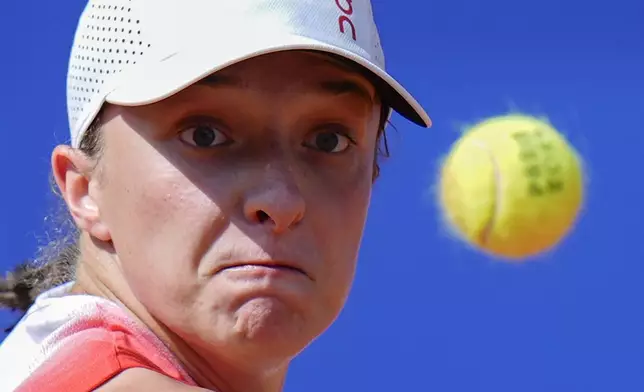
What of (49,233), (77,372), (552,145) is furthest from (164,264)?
(552,145)

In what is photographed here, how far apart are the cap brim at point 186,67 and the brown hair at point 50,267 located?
25 centimetres

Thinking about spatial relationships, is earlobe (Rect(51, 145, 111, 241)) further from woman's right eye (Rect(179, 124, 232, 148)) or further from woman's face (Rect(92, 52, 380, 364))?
woman's right eye (Rect(179, 124, 232, 148))

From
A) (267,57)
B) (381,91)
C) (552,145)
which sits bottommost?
(267,57)

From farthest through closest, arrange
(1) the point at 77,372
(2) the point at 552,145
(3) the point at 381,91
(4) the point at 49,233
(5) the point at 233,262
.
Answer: (2) the point at 552,145, (4) the point at 49,233, (3) the point at 381,91, (5) the point at 233,262, (1) the point at 77,372

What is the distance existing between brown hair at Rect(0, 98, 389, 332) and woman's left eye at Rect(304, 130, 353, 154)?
14 centimetres

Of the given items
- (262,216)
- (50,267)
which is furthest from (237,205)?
(50,267)

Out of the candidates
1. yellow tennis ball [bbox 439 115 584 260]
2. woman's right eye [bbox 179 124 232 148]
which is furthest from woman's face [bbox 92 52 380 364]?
yellow tennis ball [bbox 439 115 584 260]

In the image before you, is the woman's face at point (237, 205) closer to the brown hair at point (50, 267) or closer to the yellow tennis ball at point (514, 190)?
the brown hair at point (50, 267)

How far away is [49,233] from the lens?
1693 millimetres

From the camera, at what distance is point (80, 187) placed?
1414 mm

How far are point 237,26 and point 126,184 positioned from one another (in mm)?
216

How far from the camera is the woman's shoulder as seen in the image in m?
1.14

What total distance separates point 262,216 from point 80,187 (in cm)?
30

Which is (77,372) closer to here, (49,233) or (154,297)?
(154,297)
